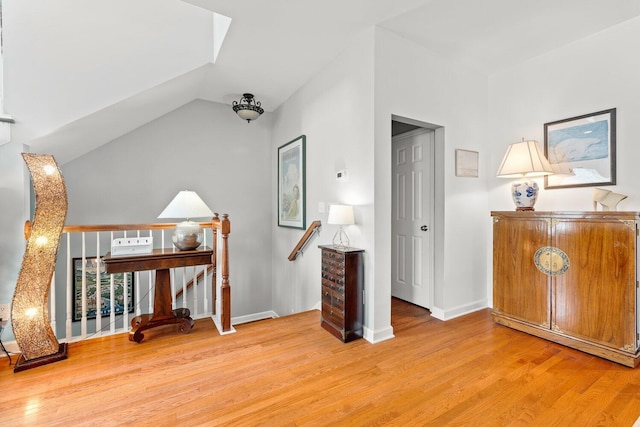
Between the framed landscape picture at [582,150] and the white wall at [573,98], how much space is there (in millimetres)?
51

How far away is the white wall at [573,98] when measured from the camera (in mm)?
2480

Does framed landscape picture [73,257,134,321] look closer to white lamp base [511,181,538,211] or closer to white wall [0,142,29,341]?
white wall [0,142,29,341]

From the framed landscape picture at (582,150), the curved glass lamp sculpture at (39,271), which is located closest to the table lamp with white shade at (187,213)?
the curved glass lamp sculpture at (39,271)

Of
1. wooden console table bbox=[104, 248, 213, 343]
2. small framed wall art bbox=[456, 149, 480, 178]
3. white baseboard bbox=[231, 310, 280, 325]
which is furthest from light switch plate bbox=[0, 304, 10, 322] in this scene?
small framed wall art bbox=[456, 149, 480, 178]

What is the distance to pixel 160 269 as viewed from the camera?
2.62m

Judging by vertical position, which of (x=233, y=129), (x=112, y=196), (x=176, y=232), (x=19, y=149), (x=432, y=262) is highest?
(x=233, y=129)

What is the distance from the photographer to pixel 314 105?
11.4 feet

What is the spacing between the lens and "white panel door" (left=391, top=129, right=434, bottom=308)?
11.2 ft

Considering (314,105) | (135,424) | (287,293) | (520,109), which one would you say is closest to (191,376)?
(135,424)

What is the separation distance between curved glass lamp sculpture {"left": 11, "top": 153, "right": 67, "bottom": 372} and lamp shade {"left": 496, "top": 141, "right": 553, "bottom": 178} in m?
3.83

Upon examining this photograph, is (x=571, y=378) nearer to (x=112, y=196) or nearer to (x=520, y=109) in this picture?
(x=520, y=109)

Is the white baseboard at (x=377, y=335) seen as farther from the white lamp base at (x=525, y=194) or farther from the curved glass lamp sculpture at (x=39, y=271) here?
the curved glass lamp sculpture at (x=39, y=271)

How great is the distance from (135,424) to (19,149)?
2411 millimetres

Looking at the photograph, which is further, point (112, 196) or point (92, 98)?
point (112, 196)
